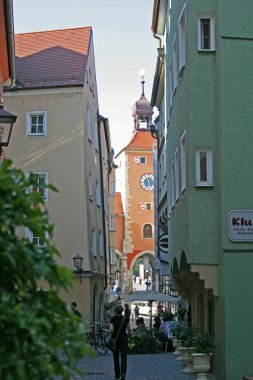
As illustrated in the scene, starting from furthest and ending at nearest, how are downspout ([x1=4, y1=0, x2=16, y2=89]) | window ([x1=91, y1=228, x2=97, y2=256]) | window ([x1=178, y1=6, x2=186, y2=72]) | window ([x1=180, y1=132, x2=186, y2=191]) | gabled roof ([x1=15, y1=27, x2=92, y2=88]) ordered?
1. window ([x1=91, y1=228, x2=97, y2=256])
2. gabled roof ([x1=15, y1=27, x2=92, y2=88])
3. window ([x1=178, y1=6, x2=186, y2=72])
4. window ([x1=180, y1=132, x2=186, y2=191])
5. downspout ([x1=4, y1=0, x2=16, y2=89])

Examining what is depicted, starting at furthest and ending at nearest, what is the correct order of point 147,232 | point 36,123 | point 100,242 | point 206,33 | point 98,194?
point 147,232
point 98,194
point 100,242
point 36,123
point 206,33

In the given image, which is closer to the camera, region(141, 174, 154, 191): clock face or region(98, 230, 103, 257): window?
region(98, 230, 103, 257): window

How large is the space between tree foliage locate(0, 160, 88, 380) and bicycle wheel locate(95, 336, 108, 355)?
848 inches

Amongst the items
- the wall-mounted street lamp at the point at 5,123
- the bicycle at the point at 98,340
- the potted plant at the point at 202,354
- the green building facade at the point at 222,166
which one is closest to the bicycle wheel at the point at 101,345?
the bicycle at the point at 98,340

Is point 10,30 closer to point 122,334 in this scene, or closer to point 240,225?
point 240,225

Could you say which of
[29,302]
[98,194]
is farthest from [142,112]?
[29,302]

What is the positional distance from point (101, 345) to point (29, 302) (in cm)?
2245

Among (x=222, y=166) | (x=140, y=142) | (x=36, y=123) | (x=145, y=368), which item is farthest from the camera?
(x=140, y=142)

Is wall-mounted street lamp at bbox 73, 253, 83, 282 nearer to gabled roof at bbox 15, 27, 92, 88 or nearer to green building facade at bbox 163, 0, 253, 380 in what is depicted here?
gabled roof at bbox 15, 27, 92, 88

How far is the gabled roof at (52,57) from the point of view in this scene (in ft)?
110

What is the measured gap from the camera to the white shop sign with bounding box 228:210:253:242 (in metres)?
14.0

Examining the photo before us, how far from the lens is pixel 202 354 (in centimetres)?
1495

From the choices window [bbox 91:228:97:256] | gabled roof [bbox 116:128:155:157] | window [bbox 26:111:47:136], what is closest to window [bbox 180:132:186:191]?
window [bbox 26:111:47:136]

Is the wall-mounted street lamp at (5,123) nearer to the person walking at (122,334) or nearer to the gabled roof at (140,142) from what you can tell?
the person walking at (122,334)
